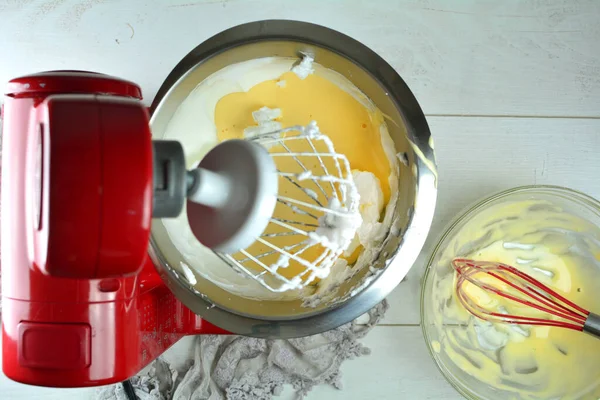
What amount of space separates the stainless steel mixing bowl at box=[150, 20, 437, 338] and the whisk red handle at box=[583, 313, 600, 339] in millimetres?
217

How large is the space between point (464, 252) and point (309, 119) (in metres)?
0.23

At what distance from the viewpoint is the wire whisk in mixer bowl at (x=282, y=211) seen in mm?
347

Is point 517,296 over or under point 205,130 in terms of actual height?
under

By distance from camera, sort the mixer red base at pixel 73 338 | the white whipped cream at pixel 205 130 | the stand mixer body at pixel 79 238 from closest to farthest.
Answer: the stand mixer body at pixel 79 238, the mixer red base at pixel 73 338, the white whipped cream at pixel 205 130

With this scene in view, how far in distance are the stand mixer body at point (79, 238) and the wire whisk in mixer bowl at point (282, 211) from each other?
0.06 m

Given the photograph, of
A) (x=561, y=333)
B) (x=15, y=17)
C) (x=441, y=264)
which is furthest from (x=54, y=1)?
(x=561, y=333)

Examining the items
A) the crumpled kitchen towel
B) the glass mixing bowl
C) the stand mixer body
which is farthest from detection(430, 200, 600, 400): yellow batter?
the stand mixer body

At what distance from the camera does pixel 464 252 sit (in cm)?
60

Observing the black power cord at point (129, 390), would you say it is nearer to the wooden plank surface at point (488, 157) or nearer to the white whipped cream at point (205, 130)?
the white whipped cream at point (205, 130)

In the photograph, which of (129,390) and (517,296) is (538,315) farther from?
(129,390)

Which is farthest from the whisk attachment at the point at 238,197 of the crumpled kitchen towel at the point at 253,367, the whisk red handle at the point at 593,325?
the whisk red handle at the point at 593,325

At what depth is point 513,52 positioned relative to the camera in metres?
0.60

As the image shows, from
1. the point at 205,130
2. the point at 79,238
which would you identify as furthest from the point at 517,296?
the point at 79,238

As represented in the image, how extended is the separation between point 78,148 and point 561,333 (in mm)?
568
